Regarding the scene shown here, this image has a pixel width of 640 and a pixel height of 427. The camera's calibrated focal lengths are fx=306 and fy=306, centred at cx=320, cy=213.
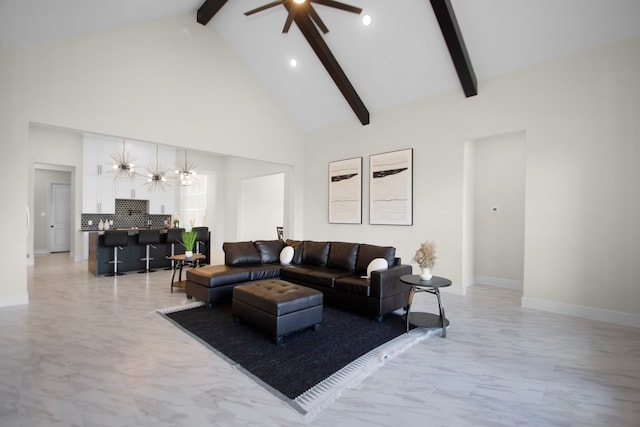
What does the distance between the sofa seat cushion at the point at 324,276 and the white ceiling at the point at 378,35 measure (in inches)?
139

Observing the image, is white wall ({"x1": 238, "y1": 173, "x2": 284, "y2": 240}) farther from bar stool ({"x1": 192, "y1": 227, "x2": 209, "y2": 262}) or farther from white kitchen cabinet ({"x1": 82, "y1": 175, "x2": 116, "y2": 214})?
white kitchen cabinet ({"x1": 82, "y1": 175, "x2": 116, "y2": 214})

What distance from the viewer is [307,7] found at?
13.3 ft

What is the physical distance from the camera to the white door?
947 centimetres

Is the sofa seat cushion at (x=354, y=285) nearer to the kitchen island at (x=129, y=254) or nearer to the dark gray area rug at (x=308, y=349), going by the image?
the dark gray area rug at (x=308, y=349)

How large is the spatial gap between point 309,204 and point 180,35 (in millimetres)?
4406

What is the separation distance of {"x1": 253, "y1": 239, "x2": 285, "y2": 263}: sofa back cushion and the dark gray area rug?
4.43 ft

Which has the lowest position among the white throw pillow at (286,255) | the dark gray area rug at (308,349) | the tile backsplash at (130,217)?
the dark gray area rug at (308,349)

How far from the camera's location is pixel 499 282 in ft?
18.6

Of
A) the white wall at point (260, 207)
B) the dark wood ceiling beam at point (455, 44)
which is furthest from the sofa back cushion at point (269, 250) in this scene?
the white wall at point (260, 207)

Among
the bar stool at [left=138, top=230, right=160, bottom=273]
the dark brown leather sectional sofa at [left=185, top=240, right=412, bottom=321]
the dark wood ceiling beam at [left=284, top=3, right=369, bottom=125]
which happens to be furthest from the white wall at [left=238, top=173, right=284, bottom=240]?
the dark brown leather sectional sofa at [left=185, top=240, right=412, bottom=321]

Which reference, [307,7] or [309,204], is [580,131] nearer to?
[307,7]

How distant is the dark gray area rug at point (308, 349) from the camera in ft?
7.39

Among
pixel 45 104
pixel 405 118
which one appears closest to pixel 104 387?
→ pixel 45 104

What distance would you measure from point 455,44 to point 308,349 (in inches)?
174
